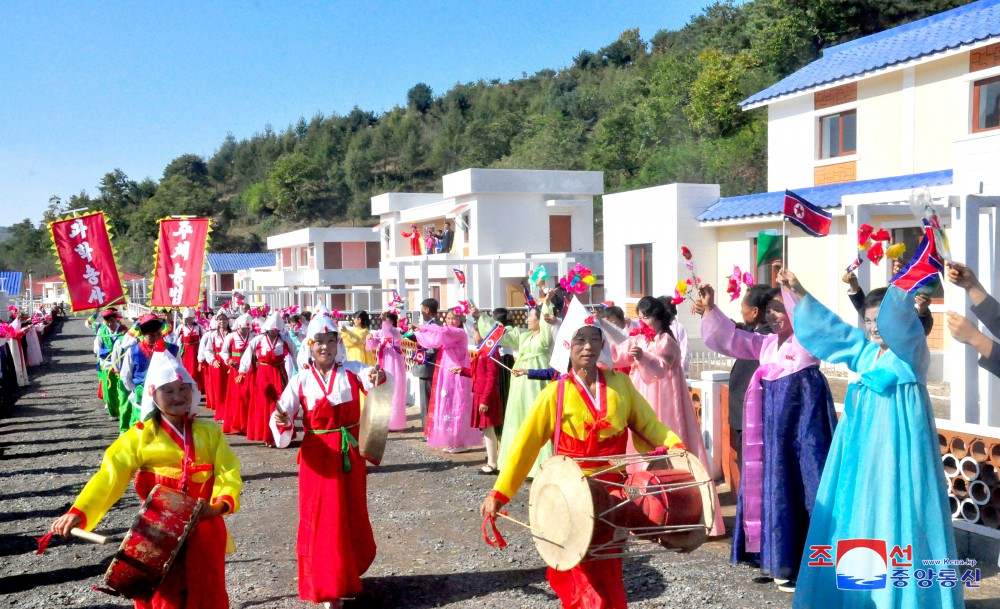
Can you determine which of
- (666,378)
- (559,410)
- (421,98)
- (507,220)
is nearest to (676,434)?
(666,378)

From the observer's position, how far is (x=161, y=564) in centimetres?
360

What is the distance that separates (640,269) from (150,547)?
Result: 53.0ft

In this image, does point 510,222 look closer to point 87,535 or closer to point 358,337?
point 358,337

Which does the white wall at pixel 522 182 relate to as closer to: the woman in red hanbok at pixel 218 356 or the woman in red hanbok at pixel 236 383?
the woman in red hanbok at pixel 218 356

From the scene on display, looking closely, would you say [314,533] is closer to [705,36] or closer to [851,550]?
[851,550]

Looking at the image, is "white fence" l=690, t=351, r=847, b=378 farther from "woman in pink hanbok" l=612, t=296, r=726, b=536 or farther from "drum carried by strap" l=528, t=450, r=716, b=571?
"drum carried by strap" l=528, t=450, r=716, b=571

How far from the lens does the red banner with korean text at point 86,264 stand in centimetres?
887

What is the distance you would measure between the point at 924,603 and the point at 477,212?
24219mm

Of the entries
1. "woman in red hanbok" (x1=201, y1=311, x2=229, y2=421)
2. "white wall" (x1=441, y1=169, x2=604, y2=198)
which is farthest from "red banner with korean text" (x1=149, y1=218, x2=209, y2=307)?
"white wall" (x1=441, y1=169, x2=604, y2=198)

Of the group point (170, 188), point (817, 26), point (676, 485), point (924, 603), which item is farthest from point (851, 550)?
point (170, 188)

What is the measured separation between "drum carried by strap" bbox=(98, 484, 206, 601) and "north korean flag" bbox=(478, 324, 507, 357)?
5311 millimetres

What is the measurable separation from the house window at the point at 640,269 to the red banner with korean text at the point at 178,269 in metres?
11.2

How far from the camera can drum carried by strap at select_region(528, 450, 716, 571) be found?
3.55 metres

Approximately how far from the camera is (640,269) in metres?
18.9
